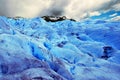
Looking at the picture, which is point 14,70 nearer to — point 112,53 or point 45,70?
point 45,70

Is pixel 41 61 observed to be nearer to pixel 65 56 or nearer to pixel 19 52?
pixel 19 52

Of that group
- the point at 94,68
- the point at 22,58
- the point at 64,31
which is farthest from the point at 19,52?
the point at 64,31

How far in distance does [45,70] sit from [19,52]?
10.2 feet

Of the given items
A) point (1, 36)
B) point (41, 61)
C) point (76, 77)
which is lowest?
point (76, 77)

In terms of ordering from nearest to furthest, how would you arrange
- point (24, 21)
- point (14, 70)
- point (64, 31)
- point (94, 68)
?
point (14, 70)
point (94, 68)
point (64, 31)
point (24, 21)

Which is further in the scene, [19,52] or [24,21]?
[24,21]

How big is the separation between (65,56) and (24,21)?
38937 millimetres

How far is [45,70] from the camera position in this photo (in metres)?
23.2

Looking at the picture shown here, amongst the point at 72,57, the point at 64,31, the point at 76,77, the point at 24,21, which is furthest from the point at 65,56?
the point at 24,21

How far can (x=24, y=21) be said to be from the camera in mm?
71250

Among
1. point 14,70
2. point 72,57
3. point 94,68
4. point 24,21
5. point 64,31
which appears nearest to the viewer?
point 14,70

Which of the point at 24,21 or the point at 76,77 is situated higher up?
the point at 24,21

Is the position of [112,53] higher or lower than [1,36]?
lower

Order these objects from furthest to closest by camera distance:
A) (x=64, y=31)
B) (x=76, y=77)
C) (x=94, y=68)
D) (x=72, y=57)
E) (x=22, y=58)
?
(x=64, y=31) → (x=72, y=57) → (x=94, y=68) → (x=76, y=77) → (x=22, y=58)
